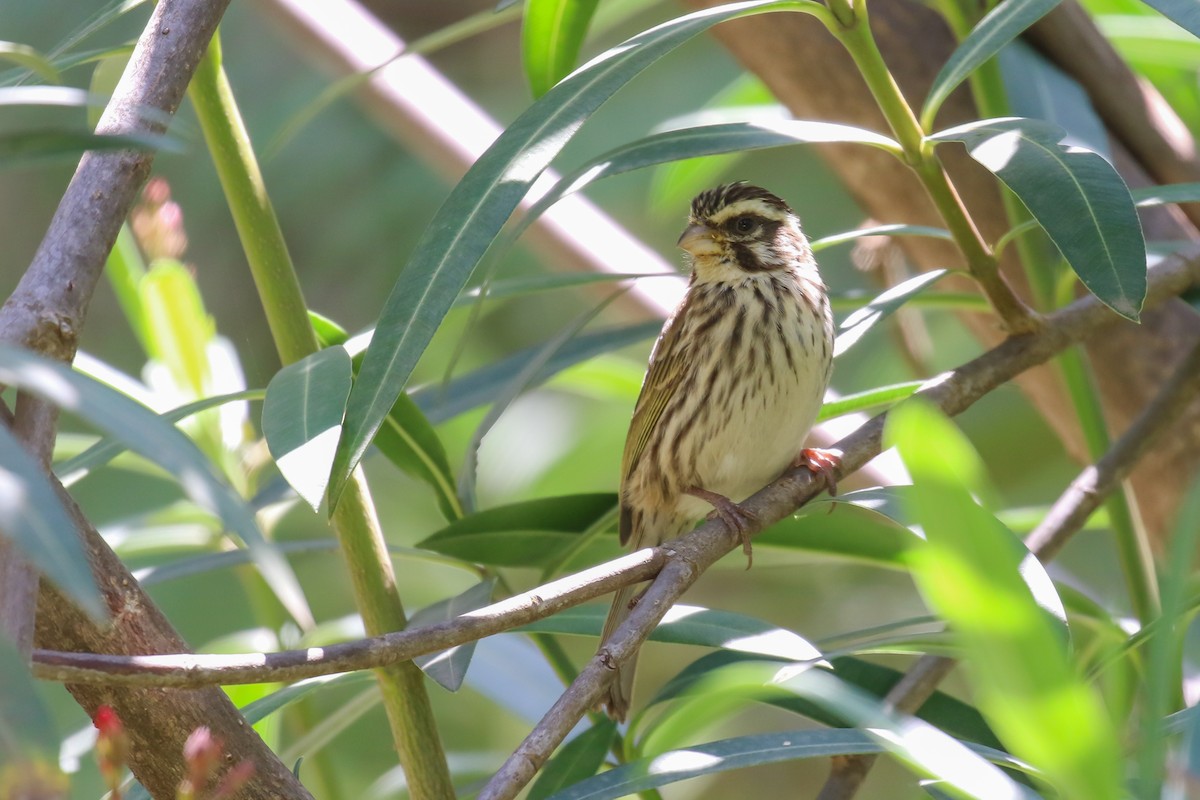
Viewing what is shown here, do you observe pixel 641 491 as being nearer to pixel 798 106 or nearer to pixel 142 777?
pixel 798 106

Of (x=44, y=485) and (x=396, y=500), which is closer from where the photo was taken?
(x=44, y=485)

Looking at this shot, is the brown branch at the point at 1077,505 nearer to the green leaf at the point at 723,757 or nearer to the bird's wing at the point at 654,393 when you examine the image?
→ the green leaf at the point at 723,757

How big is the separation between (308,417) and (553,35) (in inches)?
38.5

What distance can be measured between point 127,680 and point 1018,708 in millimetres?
711

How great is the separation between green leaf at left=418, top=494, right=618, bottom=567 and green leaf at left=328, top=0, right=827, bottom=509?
22.8 inches

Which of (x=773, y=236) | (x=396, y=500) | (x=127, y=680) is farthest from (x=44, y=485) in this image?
(x=396, y=500)

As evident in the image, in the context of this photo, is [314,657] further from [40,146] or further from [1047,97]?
[1047,97]

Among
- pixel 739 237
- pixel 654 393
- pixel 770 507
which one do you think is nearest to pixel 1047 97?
pixel 739 237

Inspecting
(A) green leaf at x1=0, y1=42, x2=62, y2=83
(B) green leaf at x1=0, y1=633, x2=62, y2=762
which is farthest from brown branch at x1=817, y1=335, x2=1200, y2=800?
(A) green leaf at x1=0, y1=42, x2=62, y2=83

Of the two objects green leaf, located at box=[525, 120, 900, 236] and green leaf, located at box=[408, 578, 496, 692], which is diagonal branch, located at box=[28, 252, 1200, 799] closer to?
green leaf, located at box=[408, 578, 496, 692]

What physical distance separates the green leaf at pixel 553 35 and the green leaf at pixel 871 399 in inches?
29.7

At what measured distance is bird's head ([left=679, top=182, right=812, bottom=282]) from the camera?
3.04 m

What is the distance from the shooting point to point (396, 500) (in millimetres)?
5340

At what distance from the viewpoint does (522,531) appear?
6.70 ft
